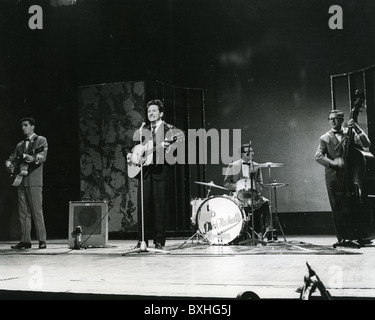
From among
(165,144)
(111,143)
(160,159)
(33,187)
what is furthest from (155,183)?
(111,143)

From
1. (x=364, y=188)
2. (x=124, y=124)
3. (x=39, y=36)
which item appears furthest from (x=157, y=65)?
(x=364, y=188)

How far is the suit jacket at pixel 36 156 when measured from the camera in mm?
5059

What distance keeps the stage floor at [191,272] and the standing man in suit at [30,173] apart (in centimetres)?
38

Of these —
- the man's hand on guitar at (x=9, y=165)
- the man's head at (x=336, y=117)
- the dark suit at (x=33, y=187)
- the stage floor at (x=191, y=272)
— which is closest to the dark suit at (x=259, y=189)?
the stage floor at (x=191, y=272)

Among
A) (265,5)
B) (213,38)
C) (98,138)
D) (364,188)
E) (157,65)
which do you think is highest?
(265,5)

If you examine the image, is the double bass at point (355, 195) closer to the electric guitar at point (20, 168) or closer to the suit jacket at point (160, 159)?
the suit jacket at point (160, 159)

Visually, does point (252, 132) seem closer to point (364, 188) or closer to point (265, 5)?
point (265, 5)

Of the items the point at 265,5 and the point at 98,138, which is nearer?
the point at 98,138

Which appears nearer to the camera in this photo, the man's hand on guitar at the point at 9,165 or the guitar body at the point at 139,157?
the guitar body at the point at 139,157

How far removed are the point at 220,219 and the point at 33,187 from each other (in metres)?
1.99

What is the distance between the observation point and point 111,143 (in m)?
6.66

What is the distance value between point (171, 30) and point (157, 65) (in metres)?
0.48
